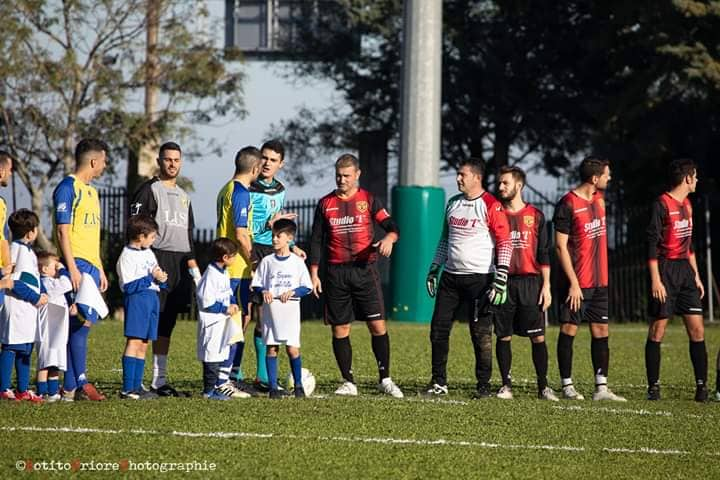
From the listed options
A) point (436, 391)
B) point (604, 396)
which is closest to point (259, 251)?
point (436, 391)

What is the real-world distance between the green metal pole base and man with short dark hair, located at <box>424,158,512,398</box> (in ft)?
41.6

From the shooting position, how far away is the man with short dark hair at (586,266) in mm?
11875

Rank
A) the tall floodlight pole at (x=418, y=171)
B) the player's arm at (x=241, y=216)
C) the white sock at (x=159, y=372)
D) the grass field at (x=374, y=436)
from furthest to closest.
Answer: the tall floodlight pole at (x=418, y=171), the player's arm at (x=241, y=216), the white sock at (x=159, y=372), the grass field at (x=374, y=436)

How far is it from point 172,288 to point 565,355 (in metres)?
3.56

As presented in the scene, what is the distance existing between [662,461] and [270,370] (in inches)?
151

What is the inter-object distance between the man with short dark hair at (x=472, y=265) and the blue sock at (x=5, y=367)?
353 cm

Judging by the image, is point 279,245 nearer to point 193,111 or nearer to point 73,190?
point 73,190

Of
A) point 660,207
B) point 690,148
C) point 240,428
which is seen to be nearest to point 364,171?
point 690,148

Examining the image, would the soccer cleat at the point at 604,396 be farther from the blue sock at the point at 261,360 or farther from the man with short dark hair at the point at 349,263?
the blue sock at the point at 261,360

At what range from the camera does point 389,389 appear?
459 inches

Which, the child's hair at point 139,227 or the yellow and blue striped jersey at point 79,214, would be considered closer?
the yellow and blue striped jersey at point 79,214

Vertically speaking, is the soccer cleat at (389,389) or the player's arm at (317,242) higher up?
the player's arm at (317,242)

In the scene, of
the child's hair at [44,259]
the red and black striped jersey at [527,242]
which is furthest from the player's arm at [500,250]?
the child's hair at [44,259]

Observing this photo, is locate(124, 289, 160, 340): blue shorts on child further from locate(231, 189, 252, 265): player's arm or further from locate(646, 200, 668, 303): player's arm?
locate(646, 200, 668, 303): player's arm
